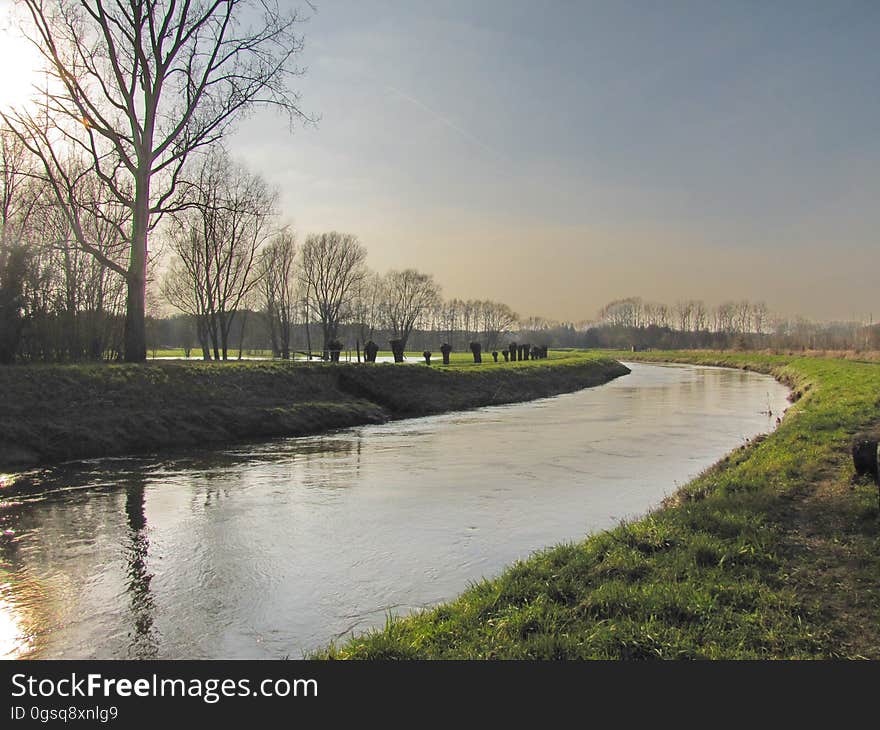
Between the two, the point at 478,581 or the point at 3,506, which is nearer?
the point at 478,581

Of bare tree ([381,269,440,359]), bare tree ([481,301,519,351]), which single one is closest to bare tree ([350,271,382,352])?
bare tree ([381,269,440,359])

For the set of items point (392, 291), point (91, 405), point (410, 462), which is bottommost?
point (410, 462)

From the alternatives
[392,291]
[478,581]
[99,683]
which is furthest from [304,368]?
[392,291]

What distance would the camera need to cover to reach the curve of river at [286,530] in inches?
191

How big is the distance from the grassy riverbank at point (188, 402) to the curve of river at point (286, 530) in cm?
136

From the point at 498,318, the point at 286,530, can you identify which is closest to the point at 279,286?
the point at 286,530

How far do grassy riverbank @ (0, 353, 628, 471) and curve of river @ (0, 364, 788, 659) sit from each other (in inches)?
53.6

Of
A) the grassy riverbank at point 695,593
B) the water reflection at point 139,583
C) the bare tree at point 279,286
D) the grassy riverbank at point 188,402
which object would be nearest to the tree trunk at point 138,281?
the grassy riverbank at point 188,402

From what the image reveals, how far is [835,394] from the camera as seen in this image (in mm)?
18109

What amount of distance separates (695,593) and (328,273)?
2377 inches

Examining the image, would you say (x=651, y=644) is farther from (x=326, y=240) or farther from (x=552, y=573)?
(x=326, y=240)

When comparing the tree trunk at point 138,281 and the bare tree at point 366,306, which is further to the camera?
the bare tree at point 366,306

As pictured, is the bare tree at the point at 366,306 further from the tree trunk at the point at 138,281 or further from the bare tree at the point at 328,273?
the tree trunk at the point at 138,281

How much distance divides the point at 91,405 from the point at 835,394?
21.3 m
